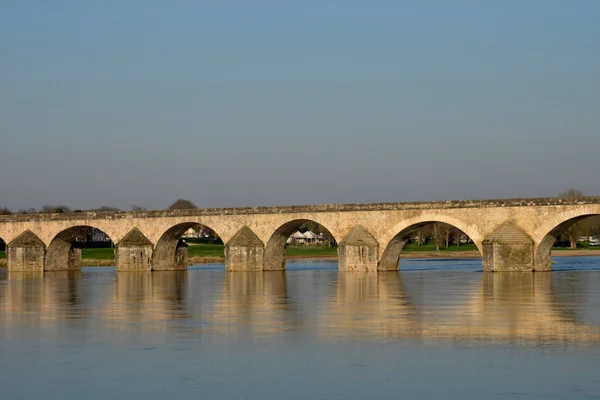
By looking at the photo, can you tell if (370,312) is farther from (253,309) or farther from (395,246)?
(395,246)

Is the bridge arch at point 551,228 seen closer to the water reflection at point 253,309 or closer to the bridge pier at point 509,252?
the bridge pier at point 509,252

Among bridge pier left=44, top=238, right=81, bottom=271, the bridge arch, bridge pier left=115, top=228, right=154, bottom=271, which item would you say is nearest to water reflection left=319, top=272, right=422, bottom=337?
the bridge arch

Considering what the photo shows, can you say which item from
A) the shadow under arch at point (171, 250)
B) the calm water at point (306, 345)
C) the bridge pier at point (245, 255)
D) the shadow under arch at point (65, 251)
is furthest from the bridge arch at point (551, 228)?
the shadow under arch at point (65, 251)

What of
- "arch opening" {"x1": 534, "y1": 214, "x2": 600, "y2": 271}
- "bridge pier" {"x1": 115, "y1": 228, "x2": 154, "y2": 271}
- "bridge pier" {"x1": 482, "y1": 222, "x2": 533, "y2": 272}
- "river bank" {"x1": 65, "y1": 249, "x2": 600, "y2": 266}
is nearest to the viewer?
"bridge pier" {"x1": 482, "y1": 222, "x2": 533, "y2": 272}

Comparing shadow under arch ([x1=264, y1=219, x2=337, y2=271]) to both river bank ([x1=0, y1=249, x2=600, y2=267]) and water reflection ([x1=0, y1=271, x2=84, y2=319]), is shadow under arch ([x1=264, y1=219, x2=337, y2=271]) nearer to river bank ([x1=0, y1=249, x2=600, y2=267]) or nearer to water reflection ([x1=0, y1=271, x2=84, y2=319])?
water reflection ([x1=0, y1=271, x2=84, y2=319])

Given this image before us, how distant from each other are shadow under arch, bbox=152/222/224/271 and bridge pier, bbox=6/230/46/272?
25.0ft

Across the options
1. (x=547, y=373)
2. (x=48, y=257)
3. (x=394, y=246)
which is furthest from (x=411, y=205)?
(x=547, y=373)

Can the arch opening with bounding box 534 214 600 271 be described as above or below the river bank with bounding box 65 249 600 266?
above

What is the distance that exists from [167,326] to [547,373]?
9.61 metres

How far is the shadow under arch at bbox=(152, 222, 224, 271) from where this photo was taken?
181 ft

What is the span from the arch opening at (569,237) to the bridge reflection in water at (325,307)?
9.59 feet

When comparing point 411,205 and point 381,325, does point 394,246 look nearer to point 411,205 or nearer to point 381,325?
point 411,205

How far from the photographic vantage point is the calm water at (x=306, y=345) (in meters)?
13.3

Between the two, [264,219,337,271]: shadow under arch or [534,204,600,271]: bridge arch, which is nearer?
[534,204,600,271]: bridge arch
